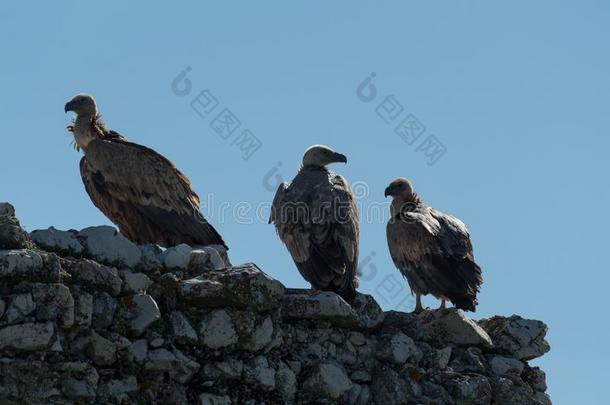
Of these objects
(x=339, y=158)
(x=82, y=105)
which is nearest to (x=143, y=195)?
(x=82, y=105)

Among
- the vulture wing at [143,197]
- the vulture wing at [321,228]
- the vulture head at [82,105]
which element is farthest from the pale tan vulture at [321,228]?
the vulture head at [82,105]

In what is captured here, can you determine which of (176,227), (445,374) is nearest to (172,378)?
(445,374)

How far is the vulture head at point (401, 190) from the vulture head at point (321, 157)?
0.95 metres

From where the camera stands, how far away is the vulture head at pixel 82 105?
12406 millimetres

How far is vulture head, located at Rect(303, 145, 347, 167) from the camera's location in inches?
508

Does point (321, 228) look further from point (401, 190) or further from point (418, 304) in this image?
point (401, 190)

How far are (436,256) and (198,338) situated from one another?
14.4 ft

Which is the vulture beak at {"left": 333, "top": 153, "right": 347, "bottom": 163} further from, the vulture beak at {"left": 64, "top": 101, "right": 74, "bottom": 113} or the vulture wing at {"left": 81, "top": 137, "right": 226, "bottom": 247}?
the vulture beak at {"left": 64, "top": 101, "right": 74, "bottom": 113}

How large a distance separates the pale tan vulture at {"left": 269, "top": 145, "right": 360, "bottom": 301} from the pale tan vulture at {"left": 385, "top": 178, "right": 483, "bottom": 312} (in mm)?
936

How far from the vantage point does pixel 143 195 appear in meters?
11.8

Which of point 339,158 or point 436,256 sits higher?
point 339,158

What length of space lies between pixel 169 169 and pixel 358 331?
3.58 m

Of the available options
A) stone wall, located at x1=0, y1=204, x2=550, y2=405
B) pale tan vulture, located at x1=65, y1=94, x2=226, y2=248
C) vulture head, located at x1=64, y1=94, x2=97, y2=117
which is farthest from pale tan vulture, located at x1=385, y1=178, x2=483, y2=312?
vulture head, located at x1=64, y1=94, x2=97, y2=117

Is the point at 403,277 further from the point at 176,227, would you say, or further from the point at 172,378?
the point at 172,378
